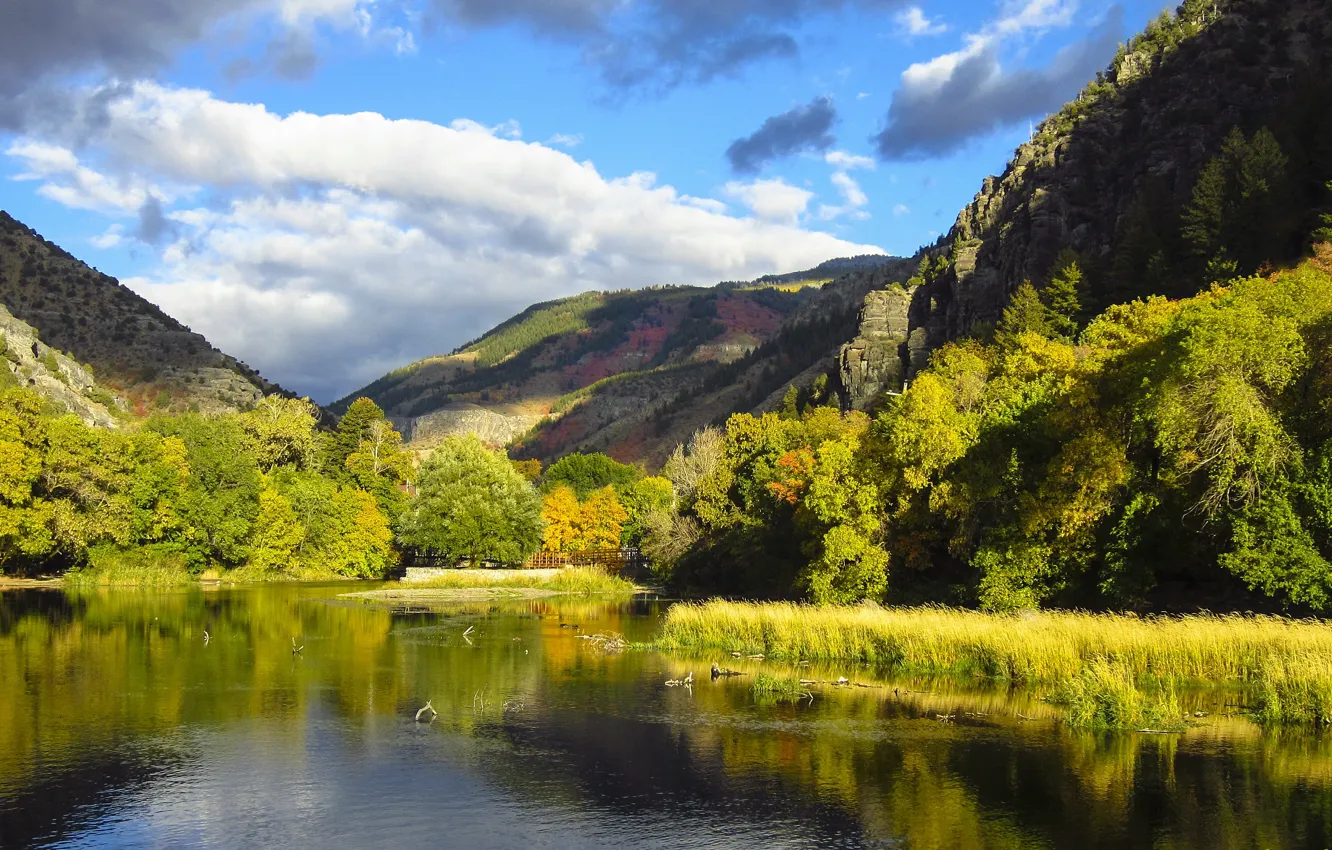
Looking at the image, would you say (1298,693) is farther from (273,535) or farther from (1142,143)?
(1142,143)

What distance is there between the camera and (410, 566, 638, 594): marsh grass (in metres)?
100

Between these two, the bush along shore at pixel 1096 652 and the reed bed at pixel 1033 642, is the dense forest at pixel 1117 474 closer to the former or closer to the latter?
the reed bed at pixel 1033 642

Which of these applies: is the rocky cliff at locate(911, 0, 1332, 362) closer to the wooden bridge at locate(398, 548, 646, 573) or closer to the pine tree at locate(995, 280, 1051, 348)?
the pine tree at locate(995, 280, 1051, 348)

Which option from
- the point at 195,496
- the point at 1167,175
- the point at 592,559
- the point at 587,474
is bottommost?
the point at 592,559

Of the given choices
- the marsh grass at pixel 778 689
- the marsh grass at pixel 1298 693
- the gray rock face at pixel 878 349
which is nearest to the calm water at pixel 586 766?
the marsh grass at pixel 778 689

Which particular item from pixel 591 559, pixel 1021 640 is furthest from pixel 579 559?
pixel 1021 640

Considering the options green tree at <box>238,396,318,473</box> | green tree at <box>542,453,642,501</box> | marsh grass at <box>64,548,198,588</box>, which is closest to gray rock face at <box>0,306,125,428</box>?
green tree at <box>238,396,318,473</box>

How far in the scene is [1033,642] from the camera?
3888 centimetres

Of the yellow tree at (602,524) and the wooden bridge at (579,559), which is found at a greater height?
the yellow tree at (602,524)

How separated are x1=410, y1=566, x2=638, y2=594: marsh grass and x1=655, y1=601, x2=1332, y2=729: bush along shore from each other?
5112 centimetres

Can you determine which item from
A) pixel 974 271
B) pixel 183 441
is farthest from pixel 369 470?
pixel 974 271

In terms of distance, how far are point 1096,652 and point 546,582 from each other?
233 feet

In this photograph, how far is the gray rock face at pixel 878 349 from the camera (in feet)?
477

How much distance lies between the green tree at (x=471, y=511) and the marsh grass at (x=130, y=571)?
2109 centimetres
